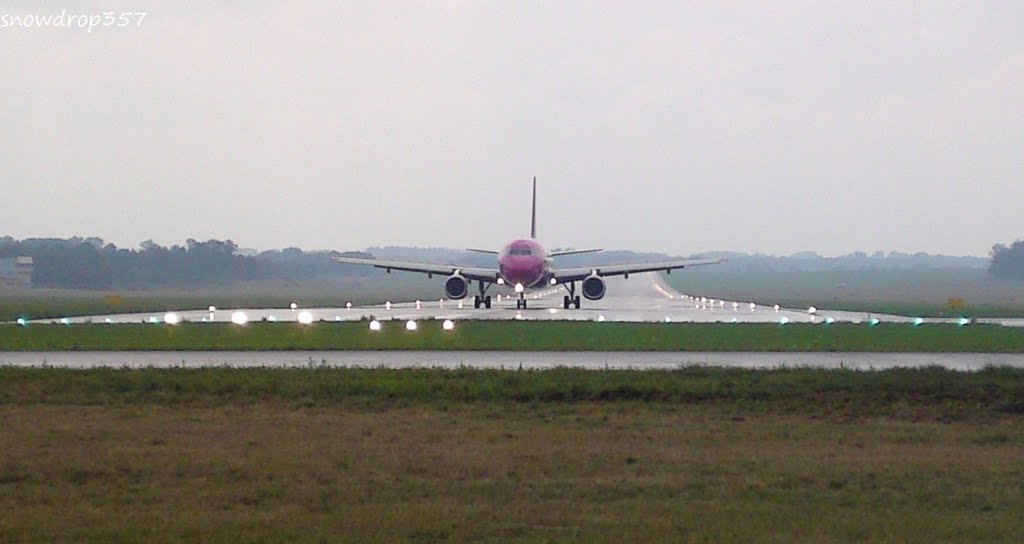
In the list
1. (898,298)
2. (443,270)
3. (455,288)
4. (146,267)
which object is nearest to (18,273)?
(146,267)

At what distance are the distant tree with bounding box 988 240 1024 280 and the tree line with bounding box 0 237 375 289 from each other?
9826 centimetres

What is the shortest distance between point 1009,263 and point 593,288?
14009cm

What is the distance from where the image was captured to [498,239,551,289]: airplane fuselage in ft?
204

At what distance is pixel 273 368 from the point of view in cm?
2644

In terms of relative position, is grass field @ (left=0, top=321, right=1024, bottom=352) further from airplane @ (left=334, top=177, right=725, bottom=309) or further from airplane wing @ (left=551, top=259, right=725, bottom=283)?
airplane wing @ (left=551, top=259, right=725, bottom=283)

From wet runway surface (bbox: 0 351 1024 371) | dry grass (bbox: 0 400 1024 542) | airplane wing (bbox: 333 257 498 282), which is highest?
airplane wing (bbox: 333 257 498 282)

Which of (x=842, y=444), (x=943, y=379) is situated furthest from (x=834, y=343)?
(x=842, y=444)

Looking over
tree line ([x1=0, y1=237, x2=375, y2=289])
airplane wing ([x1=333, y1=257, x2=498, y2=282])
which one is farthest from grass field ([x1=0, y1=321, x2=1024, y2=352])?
tree line ([x1=0, y1=237, x2=375, y2=289])

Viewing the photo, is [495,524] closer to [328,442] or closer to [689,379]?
[328,442]

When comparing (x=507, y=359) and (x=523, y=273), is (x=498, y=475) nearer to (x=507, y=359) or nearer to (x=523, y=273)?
(x=507, y=359)

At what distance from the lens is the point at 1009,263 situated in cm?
18725

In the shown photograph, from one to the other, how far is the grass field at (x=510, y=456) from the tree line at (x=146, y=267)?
105 meters

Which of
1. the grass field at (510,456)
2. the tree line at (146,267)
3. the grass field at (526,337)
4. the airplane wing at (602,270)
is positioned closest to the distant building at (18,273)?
the tree line at (146,267)

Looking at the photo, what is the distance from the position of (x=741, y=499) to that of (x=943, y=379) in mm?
11706
